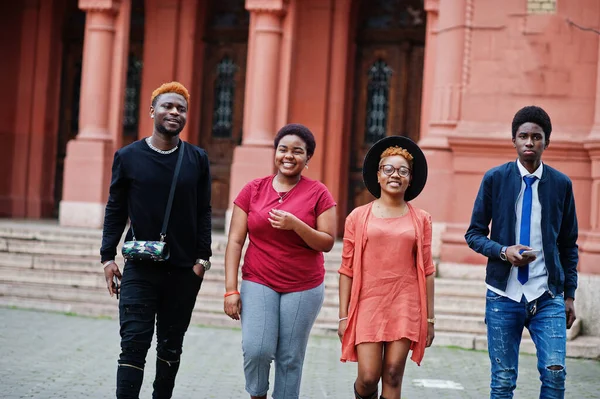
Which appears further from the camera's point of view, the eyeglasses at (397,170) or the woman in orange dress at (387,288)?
the eyeglasses at (397,170)

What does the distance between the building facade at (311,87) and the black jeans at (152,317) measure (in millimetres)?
6767

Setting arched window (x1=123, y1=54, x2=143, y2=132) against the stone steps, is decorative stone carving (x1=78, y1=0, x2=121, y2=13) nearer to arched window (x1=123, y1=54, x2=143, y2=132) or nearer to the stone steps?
arched window (x1=123, y1=54, x2=143, y2=132)

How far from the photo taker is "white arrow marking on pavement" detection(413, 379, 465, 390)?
8.28m

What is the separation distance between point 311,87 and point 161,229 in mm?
11306

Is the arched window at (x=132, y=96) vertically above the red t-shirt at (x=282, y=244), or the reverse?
the arched window at (x=132, y=96)

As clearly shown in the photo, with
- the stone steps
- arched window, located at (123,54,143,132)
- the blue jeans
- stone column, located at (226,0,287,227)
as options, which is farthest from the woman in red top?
arched window, located at (123,54,143,132)

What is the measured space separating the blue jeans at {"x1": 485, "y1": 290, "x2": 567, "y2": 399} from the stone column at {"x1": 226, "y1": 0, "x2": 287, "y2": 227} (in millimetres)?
9841

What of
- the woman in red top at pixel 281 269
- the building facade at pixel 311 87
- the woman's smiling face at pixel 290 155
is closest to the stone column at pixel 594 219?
the building facade at pixel 311 87

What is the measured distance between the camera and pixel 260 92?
50.5ft

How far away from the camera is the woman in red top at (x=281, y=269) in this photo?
5.52 meters

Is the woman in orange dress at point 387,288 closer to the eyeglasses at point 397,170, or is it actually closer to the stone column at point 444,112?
the eyeglasses at point 397,170

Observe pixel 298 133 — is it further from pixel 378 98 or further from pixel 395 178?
pixel 378 98

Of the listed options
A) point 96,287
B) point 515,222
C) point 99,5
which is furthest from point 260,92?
point 515,222

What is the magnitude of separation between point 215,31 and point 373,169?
12.6 m
